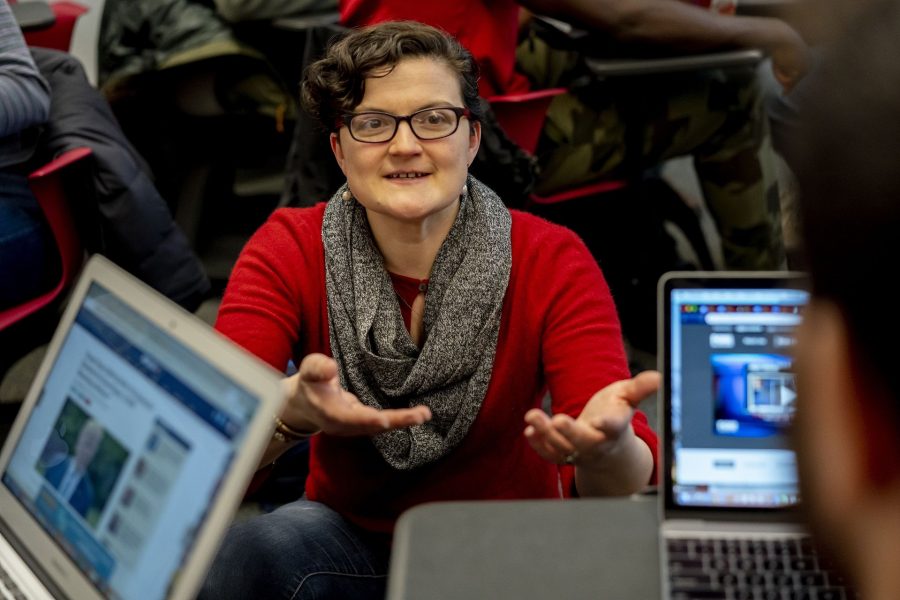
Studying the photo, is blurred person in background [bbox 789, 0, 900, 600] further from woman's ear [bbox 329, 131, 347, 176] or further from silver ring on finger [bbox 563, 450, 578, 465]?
woman's ear [bbox 329, 131, 347, 176]

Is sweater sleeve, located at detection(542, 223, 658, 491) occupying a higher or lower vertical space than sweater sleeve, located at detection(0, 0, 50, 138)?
higher

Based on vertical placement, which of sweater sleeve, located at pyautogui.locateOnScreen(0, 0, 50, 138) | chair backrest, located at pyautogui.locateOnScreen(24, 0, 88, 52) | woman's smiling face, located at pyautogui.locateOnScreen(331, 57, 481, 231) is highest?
woman's smiling face, located at pyautogui.locateOnScreen(331, 57, 481, 231)

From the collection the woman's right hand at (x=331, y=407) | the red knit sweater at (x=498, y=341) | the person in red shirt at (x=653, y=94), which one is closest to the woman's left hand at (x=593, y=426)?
the woman's right hand at (x=331, y=407)

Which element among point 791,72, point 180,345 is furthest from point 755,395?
point 791,72

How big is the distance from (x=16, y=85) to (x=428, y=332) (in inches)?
36.6

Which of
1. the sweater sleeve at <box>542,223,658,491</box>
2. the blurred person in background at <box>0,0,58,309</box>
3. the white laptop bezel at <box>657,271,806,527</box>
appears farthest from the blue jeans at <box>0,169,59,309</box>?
the white laptop bezel at <box>657,271,806,527</box>

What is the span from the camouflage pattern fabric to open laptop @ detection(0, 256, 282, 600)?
1.44 m

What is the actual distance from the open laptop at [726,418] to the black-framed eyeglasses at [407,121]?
0.53m

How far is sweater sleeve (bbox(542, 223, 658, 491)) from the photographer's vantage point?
126 cm

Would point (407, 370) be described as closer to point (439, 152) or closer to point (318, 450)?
point (318, 450)

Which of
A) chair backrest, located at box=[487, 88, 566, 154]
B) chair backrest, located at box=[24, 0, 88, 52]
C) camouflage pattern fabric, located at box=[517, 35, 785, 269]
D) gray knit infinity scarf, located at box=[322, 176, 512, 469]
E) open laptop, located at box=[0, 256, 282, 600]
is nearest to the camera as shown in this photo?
open laptop, located at box=[0, 256, 282, 600]

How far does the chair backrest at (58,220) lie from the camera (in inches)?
75.2

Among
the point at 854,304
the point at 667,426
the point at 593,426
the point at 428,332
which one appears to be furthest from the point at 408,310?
the point at 854,304

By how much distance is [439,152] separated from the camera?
4.56 ft
